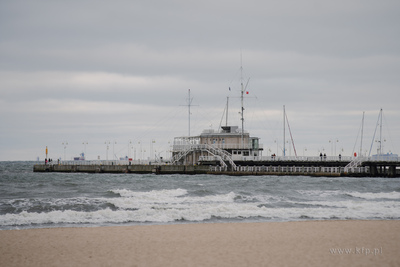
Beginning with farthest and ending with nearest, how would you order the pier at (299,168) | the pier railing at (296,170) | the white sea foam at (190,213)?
the pier at (299,168)
the pier railing at (296,170)
the white sea foam at (190,213)

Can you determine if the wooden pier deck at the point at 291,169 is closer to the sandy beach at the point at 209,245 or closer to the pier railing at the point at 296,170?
the pier railing at the point at 296,170

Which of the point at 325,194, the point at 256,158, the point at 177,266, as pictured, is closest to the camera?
the point at 177,266

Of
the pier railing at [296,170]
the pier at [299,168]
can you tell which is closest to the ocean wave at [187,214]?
the pier railing at [296,170]

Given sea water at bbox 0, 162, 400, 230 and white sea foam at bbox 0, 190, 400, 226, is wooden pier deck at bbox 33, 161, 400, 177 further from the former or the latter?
white sea foam at bbox 0, 190, 400, 226

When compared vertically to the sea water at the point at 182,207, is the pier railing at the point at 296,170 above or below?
above

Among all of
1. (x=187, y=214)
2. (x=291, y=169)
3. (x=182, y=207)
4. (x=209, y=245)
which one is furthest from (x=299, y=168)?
(x=209, y=245)

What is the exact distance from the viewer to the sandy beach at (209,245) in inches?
615

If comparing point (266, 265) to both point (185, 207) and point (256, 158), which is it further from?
point (256, 158)

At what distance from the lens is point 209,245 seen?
18094 millimetres

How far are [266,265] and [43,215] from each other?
1532 centimetres

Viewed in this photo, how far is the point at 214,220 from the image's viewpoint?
26.0 meters

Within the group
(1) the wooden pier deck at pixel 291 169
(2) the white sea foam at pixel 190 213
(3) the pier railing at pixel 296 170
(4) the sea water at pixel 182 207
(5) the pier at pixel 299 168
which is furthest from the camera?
(5) the pier at pixel 299 168

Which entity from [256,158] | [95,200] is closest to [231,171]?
[256,158]

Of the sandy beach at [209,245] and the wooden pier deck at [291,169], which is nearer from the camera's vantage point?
the sandy beach at [209,245]
